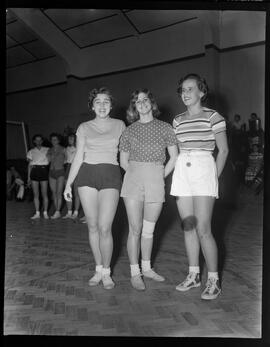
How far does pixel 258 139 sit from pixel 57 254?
334 cm

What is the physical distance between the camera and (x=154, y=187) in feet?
10.6

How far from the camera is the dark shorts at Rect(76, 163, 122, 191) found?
3223 millimetres

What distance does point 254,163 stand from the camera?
5.23 metres

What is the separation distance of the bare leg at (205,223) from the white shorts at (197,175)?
59 millimetres

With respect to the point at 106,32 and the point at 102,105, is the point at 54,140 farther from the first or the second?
the point at 106,32

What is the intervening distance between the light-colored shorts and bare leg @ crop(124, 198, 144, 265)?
0.06m

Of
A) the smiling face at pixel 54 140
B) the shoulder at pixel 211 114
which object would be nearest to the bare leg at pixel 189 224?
the shoulder at pixel 211 114

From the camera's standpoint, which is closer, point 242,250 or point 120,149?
point 120,149

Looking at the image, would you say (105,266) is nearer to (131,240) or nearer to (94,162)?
(131,240)

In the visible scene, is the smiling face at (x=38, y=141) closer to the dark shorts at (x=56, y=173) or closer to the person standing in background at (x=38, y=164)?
the person standing in background at (x=38, y=164)

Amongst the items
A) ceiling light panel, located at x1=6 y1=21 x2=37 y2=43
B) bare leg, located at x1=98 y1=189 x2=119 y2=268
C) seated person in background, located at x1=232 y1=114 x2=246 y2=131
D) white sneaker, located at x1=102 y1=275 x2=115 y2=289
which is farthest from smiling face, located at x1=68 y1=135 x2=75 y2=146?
seated person in background, located at x1=232 y1=114 x2=246 y2=131

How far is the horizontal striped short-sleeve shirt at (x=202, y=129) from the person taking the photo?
2998 mm

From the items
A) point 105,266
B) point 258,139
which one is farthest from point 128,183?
point 258,139

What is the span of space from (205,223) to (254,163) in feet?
8.03
